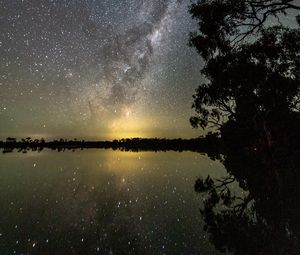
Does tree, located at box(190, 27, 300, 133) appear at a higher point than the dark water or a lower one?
higher

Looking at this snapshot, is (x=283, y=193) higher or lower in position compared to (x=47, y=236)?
higher

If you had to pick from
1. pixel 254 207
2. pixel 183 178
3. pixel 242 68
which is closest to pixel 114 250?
pixel 254 207

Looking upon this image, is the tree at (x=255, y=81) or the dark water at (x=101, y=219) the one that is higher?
the tree at (x=255, y=81)

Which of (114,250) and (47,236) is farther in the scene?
(47,236)

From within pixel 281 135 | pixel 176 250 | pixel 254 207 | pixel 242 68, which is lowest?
pixel 176 250

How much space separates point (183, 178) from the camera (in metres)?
34.9

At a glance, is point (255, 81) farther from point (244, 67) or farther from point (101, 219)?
point (101, 219)

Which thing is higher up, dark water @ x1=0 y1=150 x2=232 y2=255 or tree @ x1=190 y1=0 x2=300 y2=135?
tree @ x1=190 y1=0 x2=300 y2=135

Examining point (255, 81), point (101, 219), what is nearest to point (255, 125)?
point (255, 81)

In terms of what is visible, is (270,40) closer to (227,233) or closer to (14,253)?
(227,233)

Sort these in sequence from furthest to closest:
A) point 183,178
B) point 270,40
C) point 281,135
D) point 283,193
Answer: point 183,178, point 281,135, point 270,40, point 283,193

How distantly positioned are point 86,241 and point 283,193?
10472 millimetres

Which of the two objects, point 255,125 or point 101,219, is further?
point 255,125

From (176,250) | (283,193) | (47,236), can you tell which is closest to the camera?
(176,250)
